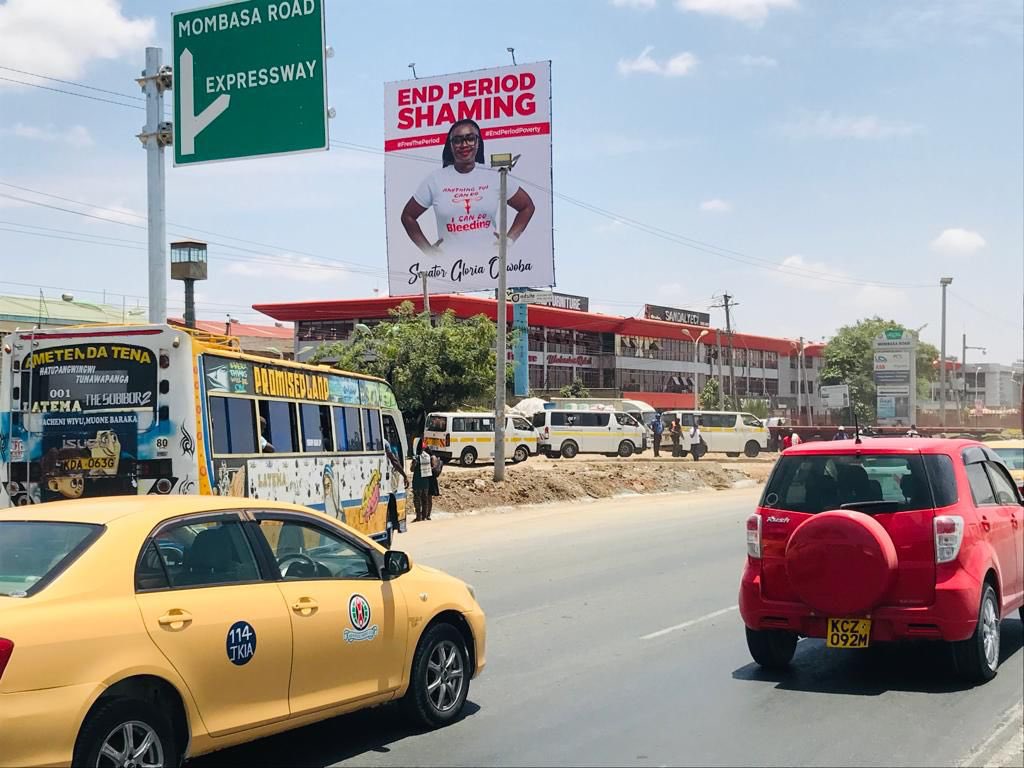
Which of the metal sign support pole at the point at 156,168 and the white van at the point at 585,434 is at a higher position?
the metal sign support pole at the point at 156,168

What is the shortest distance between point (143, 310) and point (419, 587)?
48721 mm

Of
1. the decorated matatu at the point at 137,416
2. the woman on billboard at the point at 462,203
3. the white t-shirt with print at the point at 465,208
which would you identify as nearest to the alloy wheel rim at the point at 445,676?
the decorated matatu at the point at 137,416

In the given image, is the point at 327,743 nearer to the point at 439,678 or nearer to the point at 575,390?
the point at 439,678

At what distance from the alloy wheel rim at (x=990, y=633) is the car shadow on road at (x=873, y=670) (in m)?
0.26

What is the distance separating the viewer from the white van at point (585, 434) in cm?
5053

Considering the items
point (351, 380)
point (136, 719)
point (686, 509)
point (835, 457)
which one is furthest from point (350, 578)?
point (686, 509)

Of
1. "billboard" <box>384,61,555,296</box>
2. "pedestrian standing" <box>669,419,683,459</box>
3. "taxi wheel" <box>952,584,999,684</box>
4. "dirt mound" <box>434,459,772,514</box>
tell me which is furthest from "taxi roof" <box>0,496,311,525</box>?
"pedestrian standing" <box>669,419,683,459</box>

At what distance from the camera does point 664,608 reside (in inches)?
460

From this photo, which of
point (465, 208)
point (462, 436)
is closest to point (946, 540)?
point (462, 436)

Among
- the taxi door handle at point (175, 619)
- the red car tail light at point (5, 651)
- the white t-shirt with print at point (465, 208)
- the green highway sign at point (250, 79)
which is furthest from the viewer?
the white t-shirt with print at point (465, 208)

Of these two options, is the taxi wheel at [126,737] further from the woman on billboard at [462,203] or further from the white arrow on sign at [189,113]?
the woman on billboard at [462,203]

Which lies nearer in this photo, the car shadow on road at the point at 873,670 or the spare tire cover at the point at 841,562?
the spare tire cover at the point at 841,562

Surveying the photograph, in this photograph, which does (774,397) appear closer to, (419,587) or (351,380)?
(351,380)

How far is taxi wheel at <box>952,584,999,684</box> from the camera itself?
774 cm
